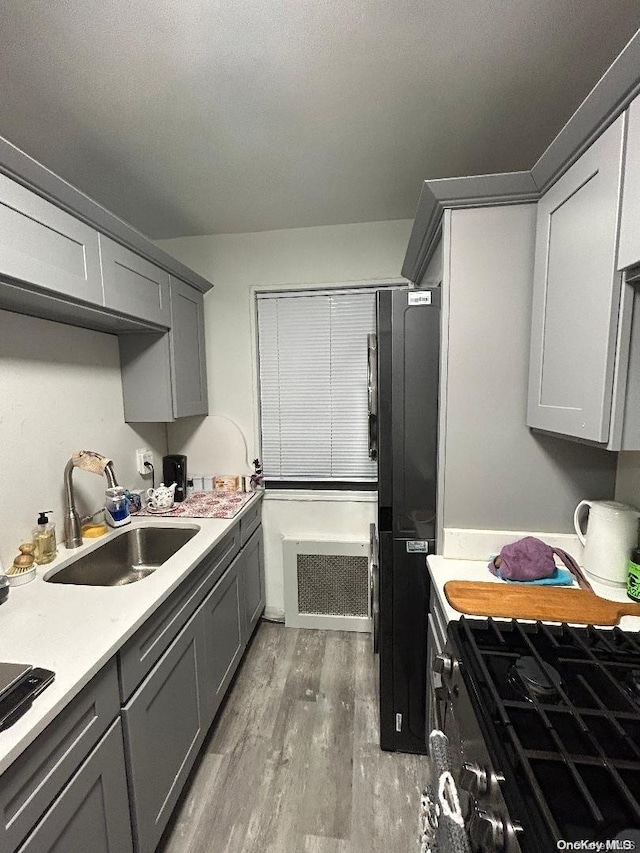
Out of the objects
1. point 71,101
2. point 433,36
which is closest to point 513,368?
point 433,36

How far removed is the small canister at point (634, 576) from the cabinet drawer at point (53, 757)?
152 centimetres

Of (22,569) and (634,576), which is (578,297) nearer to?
(634,576)

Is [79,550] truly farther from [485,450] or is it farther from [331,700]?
[485,450]

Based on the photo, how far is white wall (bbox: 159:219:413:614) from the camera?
7.35 ft

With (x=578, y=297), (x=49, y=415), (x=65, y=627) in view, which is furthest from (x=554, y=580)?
(x=49, y=415)

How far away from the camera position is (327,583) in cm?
238

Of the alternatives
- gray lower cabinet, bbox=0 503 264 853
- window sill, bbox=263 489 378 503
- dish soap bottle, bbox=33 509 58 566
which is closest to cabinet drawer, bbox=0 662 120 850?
gray lower cabinet, bbox=0 503 264 853

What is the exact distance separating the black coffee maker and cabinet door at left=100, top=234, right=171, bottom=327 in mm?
814

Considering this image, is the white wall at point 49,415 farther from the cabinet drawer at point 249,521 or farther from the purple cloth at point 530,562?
the purple cloth at point 530,562

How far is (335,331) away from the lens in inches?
92.4

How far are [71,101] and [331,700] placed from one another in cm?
273

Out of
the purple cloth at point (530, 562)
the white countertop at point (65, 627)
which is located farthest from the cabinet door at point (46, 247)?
the purple cloth at point (530, 562)

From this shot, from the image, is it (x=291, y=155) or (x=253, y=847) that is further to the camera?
(x=291, y=155)

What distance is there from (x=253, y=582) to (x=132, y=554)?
0.77 metres
